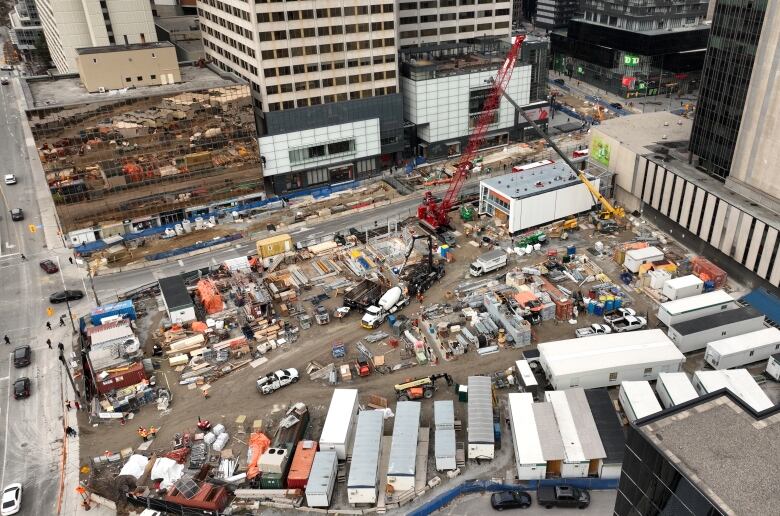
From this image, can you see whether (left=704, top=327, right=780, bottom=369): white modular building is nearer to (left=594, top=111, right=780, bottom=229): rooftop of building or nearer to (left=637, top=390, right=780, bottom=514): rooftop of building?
(left=594, top=111, right=780, bottom=229): rooftop of building

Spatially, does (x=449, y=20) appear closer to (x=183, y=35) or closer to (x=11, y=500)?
(x=183, y=35)

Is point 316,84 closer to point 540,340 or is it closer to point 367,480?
point 540,340

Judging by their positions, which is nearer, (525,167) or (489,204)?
(489,204)

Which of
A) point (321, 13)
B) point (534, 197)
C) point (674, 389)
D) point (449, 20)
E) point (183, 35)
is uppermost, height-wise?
point (321, 13)

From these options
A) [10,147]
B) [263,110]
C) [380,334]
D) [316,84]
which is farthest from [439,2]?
[10,147]

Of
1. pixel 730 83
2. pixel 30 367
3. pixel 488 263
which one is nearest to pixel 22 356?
pixel 30 367

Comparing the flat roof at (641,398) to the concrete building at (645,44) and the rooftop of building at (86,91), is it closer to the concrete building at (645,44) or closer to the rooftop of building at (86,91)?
the rooftop of building at (86,91)
